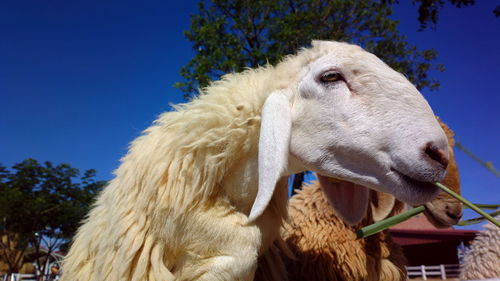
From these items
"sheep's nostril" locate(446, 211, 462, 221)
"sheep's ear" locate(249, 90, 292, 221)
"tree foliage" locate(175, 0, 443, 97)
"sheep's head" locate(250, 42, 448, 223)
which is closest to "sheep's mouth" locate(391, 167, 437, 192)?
"sheep's head" locate(250, 42, 448, 223)

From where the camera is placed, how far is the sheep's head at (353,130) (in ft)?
4.46

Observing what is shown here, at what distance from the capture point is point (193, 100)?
6.57 feet

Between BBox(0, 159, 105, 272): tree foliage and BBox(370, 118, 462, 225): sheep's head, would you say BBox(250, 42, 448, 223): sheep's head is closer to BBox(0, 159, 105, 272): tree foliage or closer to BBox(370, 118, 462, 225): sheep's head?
BBox(370, 118, 462, 225): sheep's head

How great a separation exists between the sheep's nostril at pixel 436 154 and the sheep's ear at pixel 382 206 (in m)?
1.05

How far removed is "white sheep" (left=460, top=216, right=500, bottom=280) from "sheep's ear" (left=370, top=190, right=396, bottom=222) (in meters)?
1.21

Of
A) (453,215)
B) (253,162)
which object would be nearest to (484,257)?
(453,215)

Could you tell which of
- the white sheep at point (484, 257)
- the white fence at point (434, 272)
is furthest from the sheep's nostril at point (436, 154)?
the white fence at point (434, 272)

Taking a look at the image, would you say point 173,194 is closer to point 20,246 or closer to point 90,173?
point 90,173

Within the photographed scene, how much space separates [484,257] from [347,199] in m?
2.08

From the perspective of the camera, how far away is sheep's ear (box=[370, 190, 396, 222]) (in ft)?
7.73

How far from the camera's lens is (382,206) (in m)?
2.38

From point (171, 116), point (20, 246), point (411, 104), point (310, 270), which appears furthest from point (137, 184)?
point (20, 246)

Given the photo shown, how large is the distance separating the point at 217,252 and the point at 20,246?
56.8 ft

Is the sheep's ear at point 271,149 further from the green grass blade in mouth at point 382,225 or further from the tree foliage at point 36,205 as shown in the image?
the tree foliage at point 36,205
